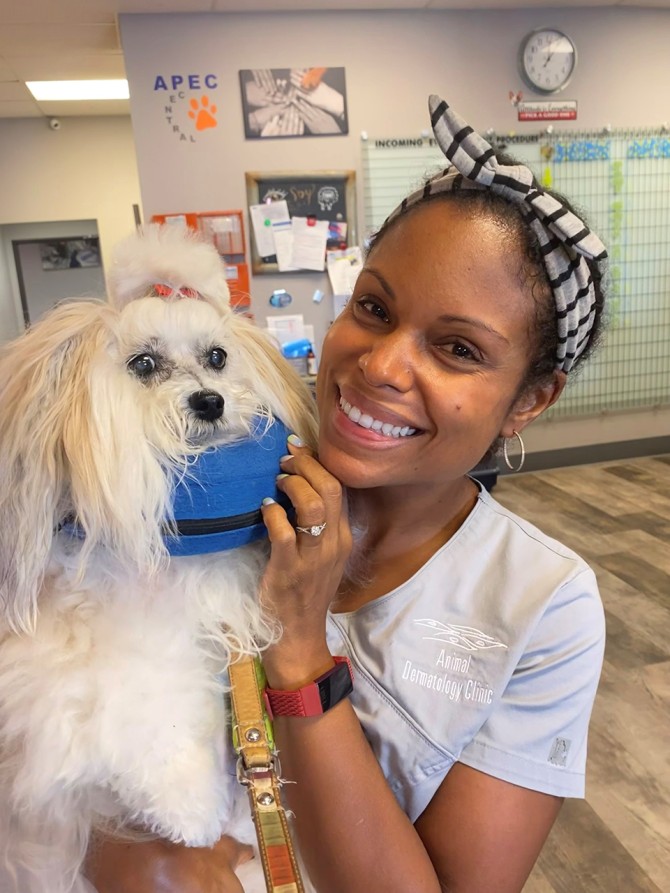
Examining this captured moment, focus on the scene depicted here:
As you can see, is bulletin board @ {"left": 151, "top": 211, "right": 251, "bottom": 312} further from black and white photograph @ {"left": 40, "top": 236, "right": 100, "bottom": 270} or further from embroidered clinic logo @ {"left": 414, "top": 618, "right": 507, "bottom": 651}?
black and white photograph @ {"left": 40, "top": 236, "right": 100, "bottom": 270}

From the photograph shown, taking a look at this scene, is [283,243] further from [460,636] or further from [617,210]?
[460,636]

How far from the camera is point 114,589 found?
863 mm

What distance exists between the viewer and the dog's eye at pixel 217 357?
Result: 0.94m

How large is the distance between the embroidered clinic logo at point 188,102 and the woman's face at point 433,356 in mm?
3378

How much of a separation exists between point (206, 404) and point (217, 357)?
0.39ft

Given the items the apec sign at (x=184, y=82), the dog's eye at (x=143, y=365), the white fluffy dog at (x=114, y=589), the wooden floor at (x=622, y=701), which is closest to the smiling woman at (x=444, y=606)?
the white fluffy dog at (x=114, y=589)

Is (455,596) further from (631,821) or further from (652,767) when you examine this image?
(652,767)

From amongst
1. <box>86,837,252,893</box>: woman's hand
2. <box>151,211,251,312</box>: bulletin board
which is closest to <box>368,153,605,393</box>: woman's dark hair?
<box>86,837,252,893</box>: woman's hand

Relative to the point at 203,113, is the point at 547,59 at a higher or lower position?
higher

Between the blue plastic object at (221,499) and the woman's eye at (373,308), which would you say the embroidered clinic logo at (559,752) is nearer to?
the blue plastic object at (221,499)

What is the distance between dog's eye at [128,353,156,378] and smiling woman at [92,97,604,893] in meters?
0.21

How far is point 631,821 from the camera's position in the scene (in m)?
1.95

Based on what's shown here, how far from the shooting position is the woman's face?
80 cm

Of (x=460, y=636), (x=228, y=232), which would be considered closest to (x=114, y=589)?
(x=460, y=636)
